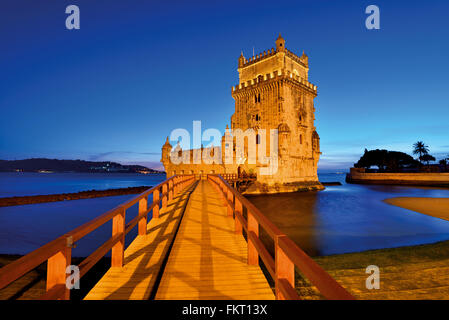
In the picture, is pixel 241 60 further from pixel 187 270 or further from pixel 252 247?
pixel 187 270

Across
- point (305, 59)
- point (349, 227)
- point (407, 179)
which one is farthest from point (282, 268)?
point (407, 179)

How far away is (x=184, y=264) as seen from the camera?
4.17 meters

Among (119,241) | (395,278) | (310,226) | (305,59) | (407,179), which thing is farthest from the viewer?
(407,179)

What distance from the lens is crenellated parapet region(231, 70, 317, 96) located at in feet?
96.1

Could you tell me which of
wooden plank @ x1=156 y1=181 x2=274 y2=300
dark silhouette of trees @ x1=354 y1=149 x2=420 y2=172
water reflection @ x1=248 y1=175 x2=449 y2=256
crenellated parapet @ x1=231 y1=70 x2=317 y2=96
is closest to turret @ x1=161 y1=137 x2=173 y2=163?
crenellated parapet @ x1=231 y1=70 x2=317 y2=96

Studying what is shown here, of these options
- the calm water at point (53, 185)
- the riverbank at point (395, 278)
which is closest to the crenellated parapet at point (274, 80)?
the riverbank at point (395, 278)

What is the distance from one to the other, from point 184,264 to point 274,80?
2952 cm

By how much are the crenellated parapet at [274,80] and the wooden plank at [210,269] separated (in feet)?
90.3

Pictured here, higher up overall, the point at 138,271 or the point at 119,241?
the point at 119,241

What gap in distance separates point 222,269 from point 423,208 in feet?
86.7

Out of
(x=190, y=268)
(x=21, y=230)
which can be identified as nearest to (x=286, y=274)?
(x=190, y=268)

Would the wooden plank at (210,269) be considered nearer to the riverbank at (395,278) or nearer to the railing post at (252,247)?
the railing post at (252,247)
